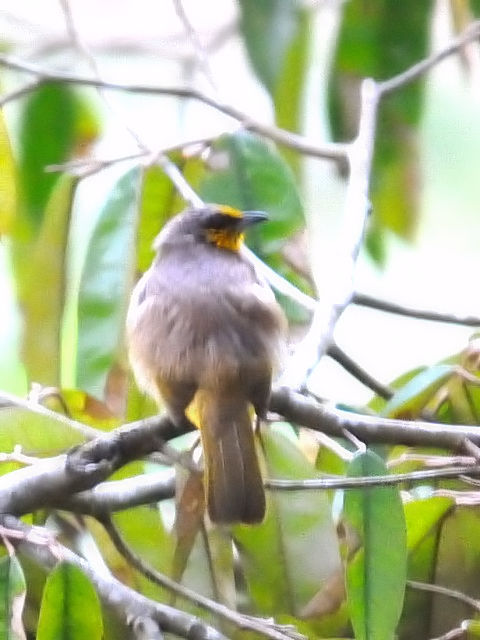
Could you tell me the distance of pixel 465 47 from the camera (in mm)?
1702

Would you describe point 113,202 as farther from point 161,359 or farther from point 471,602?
point 471,602

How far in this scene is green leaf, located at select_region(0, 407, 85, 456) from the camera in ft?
4.20

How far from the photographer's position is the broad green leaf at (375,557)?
100 cm

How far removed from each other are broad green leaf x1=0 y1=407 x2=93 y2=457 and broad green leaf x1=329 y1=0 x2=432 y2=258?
2.35 feet

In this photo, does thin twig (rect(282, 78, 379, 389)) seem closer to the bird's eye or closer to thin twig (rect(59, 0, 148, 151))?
the bird's eye

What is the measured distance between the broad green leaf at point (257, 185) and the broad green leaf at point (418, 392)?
1.02 feet

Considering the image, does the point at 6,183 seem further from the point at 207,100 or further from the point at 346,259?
the point at 346,259

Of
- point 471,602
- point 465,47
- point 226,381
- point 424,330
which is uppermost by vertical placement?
point 465,47

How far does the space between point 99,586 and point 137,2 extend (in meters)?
1.99

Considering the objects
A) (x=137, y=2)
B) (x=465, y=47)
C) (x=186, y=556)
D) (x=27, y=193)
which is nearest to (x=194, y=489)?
(x=186, y=556)

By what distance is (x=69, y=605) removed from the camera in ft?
3.15

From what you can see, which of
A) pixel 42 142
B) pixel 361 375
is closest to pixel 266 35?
pixel 42 142

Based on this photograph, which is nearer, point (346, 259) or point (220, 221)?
point (346, 259)

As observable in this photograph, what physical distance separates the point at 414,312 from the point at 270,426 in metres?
0.25
